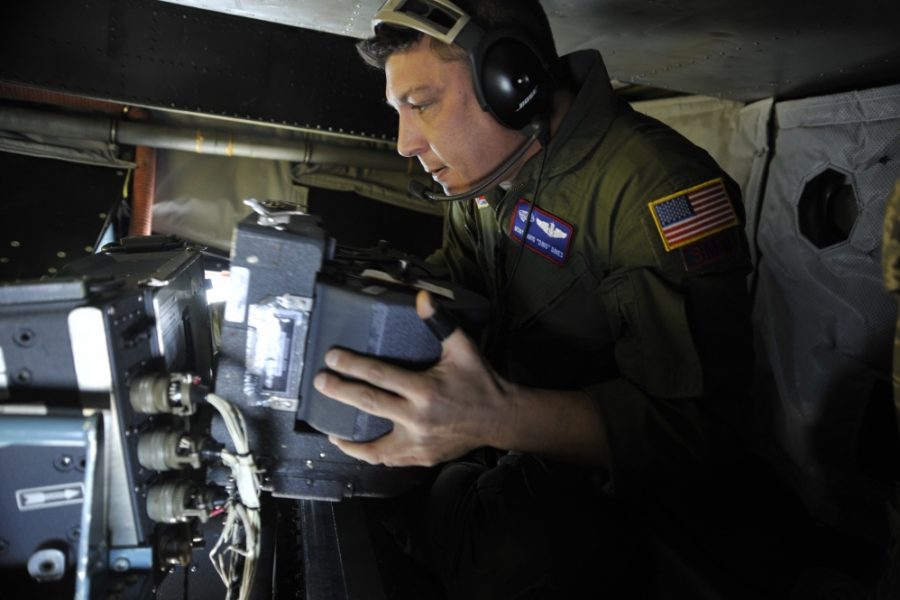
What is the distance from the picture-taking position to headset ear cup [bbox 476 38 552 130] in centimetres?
115

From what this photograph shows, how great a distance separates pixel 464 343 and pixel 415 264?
13.7 inches

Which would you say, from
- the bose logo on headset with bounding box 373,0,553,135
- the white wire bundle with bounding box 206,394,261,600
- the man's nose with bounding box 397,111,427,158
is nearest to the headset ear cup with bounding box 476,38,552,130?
the bose logo on headset with bounding box 373,0,553,135

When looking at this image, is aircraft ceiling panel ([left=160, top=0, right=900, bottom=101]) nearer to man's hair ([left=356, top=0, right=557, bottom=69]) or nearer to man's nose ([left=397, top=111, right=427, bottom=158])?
man's hair ([left=356, top=0, right=557, bottom=69])

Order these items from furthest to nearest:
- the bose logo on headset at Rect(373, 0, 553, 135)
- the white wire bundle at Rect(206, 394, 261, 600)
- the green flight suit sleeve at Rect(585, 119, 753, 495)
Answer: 1. the bose logo on headset at Rect(373, 0, 553, 135)
2. the green flight suit sleeve at Rect(585, 119, 753, 495)
3. the white wire bundle at Rect(206, 394, 261, 600)

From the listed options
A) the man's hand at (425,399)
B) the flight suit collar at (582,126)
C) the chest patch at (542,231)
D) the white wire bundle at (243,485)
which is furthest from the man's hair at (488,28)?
the white wire bundle at (243,485)

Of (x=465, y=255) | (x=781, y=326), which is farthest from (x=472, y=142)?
(x=781, y=326)

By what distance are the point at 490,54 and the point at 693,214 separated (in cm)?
52

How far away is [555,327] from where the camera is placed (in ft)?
4.48

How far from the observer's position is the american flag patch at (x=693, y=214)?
1073 mm

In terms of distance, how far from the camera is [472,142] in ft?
4.21

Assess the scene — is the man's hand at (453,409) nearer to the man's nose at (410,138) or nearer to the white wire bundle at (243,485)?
the white wire bundle at (243,485)

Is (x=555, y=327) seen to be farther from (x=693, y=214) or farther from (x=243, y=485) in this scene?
(x=243, y=485)

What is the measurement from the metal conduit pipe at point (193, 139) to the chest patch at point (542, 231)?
202 centimetres

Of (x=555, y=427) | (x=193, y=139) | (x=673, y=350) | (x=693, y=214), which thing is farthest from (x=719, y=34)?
(x=193, y=139)
